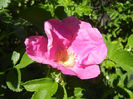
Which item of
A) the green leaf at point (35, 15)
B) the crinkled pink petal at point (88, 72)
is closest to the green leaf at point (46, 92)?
the crinkled pink petal at point (88, 72)

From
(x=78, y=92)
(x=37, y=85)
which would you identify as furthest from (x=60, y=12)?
(x=78, y=92)

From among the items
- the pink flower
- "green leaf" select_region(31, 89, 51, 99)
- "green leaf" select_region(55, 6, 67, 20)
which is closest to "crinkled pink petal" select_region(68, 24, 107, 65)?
the pink flower

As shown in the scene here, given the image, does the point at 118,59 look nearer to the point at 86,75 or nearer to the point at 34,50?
the point at 86,75

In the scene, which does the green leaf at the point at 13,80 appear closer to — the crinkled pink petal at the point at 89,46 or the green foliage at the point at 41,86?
the green foliage at the point at 41,86

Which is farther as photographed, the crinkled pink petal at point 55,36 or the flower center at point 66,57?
the flower center at point 66,57

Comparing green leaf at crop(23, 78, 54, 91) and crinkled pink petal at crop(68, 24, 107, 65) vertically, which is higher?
crinkled pink petal at crop(68, 24, 107, 65)

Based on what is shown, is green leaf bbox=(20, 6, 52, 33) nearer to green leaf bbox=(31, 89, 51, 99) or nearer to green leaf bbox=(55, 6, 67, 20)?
green leaf bbox=(55, 6, 67, 20)

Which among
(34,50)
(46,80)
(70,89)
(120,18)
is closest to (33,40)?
(34,50)
